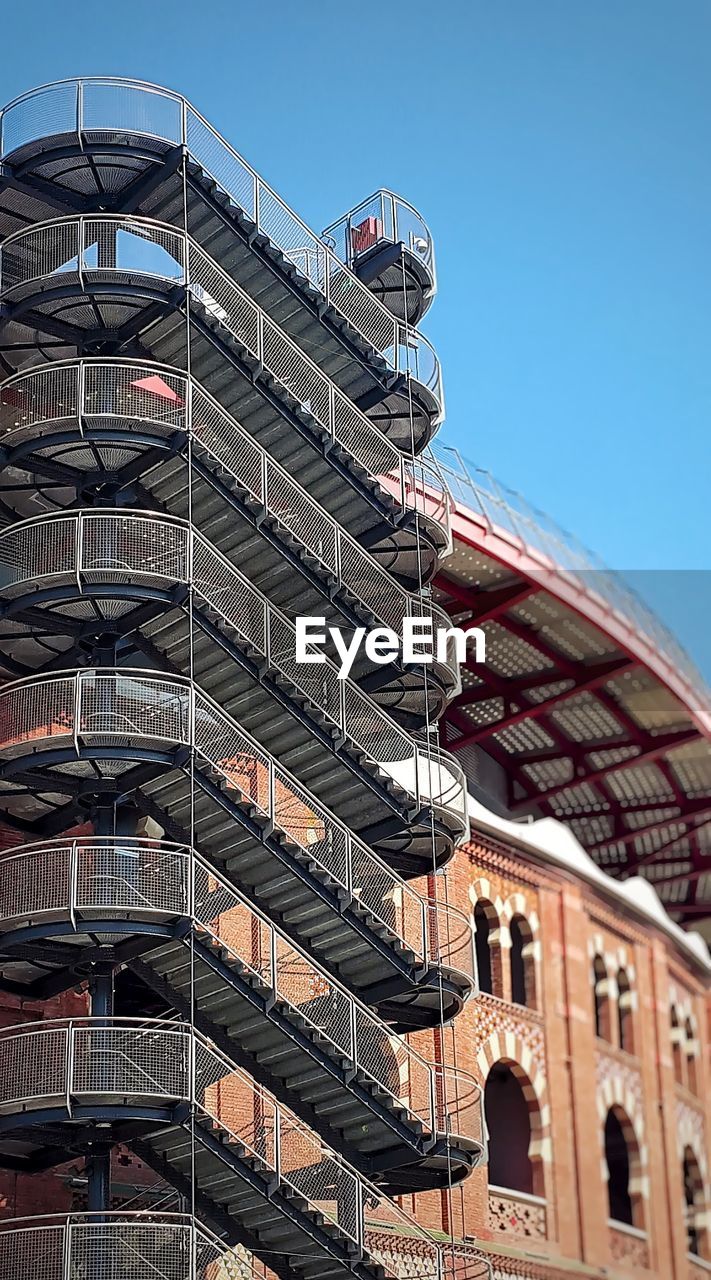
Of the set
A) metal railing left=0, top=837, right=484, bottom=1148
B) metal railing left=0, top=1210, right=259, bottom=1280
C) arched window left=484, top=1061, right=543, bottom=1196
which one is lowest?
metal railing left=0, top=1210, right=259, bottom=1280

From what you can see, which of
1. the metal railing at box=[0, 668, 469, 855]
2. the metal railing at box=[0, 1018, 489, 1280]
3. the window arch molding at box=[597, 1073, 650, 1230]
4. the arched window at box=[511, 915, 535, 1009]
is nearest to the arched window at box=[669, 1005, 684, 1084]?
the window arch molding at box=[597, 1073, 650, 1230]

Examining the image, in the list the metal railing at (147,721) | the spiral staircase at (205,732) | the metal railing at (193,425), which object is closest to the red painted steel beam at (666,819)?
the spiral staircase at (205,732)

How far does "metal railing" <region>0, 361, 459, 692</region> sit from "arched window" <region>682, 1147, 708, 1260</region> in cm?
2519

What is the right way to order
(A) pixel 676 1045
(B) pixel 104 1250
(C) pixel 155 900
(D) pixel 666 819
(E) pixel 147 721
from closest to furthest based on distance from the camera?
(B) pixel 104 1250, (C) pixel 155 900, (E) pixel 147 721, (A) pixel 676 1045, (D) pixel 666 819

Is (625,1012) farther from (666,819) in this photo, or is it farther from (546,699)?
(546,699)

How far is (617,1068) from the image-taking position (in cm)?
4856

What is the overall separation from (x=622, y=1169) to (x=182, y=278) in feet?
88.8

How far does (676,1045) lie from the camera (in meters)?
54.2

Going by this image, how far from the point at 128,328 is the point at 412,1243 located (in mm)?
16590

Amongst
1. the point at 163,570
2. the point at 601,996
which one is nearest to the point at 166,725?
the point at 163,570

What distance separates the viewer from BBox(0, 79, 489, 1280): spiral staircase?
1105 inches

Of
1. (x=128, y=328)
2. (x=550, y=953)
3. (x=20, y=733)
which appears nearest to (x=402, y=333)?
(x=128, y=328)

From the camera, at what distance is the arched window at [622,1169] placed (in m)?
48.8

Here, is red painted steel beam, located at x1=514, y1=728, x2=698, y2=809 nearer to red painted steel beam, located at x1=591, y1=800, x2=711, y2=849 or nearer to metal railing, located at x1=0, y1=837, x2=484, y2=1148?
red painted steel beam, located at x1=591, y1=800, x2=711, y2=849
